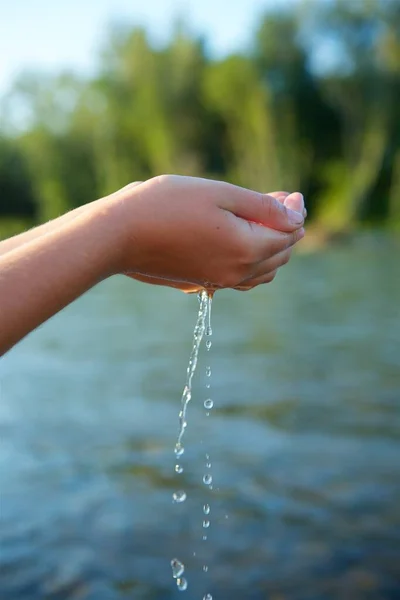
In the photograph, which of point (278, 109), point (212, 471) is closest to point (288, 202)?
point (212, 471)

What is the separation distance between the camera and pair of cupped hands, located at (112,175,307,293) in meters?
1.97

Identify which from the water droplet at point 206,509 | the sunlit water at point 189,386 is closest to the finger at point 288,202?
the sunlit water at point 189,386

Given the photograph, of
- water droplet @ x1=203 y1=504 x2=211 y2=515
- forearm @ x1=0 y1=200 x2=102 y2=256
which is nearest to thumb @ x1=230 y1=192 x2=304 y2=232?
forearm @ x1=0 y1=200 x2=102 y2=256

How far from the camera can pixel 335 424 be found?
4.83m

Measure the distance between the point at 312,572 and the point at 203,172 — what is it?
109 ft

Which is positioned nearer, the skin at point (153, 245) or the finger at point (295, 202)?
the skin at point (153, 245)

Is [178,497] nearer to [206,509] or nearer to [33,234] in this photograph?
[206,509]

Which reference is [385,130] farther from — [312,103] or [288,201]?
[288,201]

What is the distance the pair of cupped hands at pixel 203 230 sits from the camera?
77.7 inches

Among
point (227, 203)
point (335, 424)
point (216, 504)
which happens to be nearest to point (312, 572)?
point (216, 504)

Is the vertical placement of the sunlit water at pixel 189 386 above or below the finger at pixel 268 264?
below

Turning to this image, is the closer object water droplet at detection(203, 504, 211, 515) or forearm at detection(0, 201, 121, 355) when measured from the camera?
forearm at detection(0, 201, 121, 355)

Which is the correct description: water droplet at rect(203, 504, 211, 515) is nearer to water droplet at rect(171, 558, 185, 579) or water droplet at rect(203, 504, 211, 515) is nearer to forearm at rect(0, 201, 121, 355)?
water droplet at rect(171, 558, 185, 579)

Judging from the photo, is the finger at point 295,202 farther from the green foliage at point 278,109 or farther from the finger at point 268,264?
the green foliage at point 278,109
